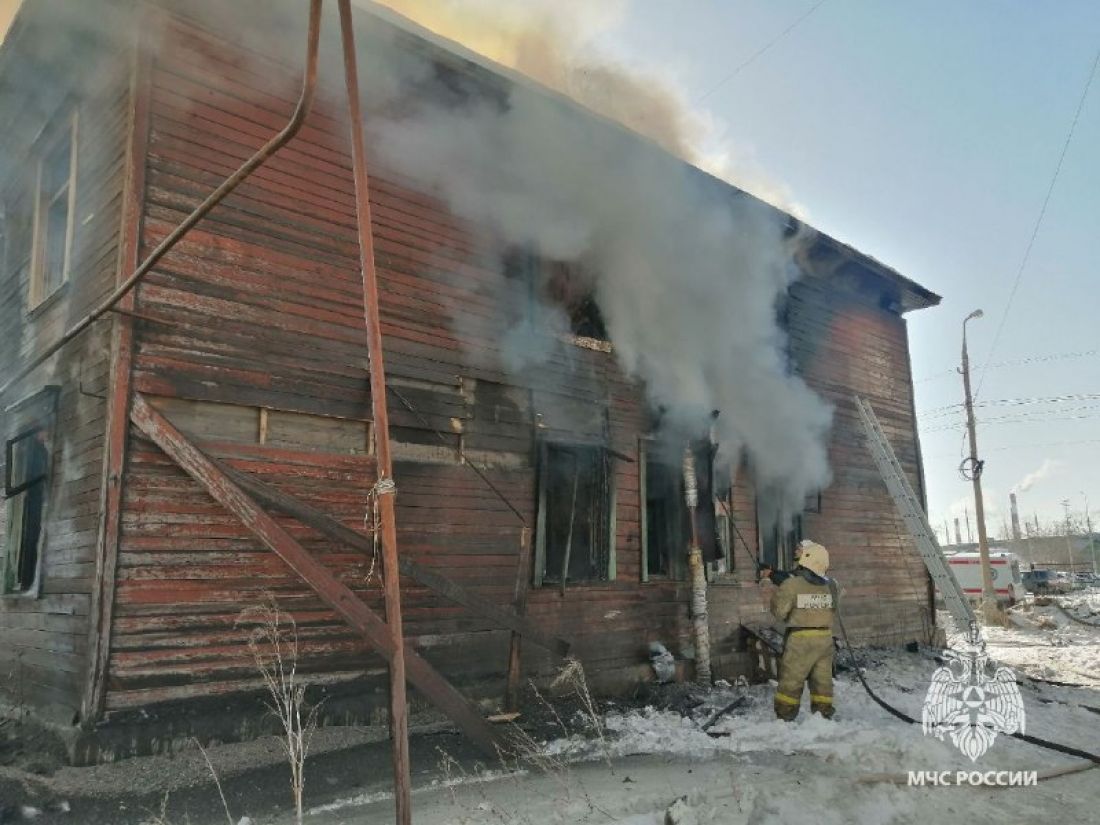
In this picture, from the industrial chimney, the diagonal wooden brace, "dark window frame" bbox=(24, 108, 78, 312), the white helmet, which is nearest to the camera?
the diagonal wooden brace

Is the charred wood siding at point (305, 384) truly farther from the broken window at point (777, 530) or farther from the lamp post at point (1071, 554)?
the lamp post at point (1071, 554)

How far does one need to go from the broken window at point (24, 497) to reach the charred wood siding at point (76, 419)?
256 millimetres

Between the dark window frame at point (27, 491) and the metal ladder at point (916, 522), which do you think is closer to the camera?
the dark window frame at point (27, 491)

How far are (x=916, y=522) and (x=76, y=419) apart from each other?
11474 millimetres

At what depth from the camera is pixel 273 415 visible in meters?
6.71

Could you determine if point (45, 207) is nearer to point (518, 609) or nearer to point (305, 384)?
point (305, 384)

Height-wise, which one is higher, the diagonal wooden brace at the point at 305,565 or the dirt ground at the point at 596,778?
the diagonal wooden brace at the point at 305,565

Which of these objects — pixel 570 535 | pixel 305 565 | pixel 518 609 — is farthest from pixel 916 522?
pixel 305 565

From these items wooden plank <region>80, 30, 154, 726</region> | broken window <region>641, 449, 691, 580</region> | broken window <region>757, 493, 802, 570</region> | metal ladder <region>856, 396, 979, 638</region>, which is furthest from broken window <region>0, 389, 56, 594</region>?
metal ladder <region>856, 396, 979, 638</region>

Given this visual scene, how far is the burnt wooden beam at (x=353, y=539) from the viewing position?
5703mm

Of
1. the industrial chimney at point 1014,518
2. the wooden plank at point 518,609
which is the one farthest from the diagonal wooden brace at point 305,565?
the industrial chimney at point 1014,518

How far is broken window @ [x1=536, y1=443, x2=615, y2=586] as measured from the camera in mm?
8492

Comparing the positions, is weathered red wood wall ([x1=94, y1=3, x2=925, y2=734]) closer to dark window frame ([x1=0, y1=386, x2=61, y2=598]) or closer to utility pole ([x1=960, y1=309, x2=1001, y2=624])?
dark window frame ([x1=0, y1=386, x2=61, y2=598])

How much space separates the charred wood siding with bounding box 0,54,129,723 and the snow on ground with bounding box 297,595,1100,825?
2.98m
